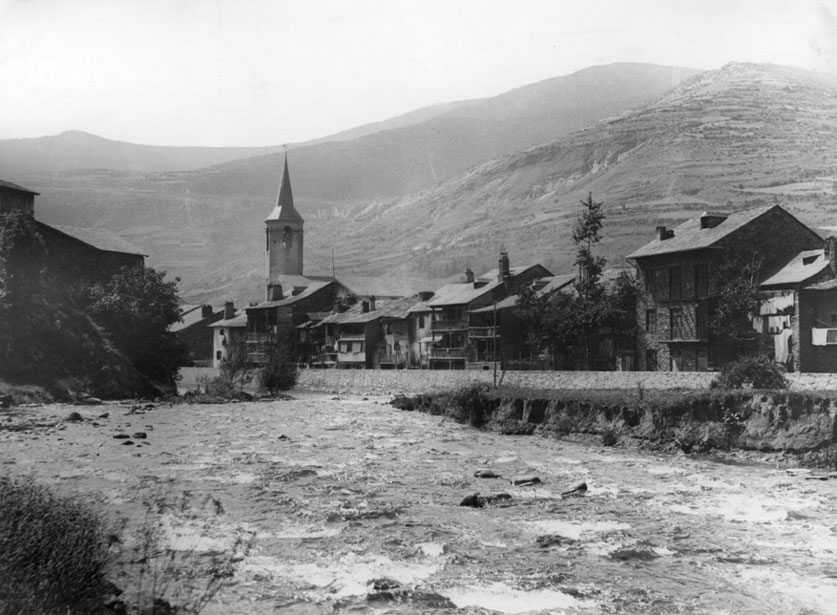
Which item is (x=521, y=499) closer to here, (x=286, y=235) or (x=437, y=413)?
(x=437, y=413)

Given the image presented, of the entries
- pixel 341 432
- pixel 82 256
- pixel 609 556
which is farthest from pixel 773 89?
pixel 609 556

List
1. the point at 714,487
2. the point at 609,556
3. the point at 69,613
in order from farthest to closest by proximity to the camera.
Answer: the point at 714,487
the point at 609,556
the point at 69,613

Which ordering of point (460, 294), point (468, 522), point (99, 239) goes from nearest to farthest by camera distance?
point (468, 522) → point (99, 239) → point (460, 294)

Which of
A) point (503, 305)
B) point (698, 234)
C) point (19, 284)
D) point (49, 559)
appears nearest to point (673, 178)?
point (503, 305)

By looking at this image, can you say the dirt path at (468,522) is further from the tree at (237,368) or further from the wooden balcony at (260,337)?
the wooden balcony at (260,337)

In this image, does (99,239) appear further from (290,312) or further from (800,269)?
(800,269)

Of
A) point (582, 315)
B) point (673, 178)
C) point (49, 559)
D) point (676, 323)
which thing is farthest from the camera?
point (673, 178)
